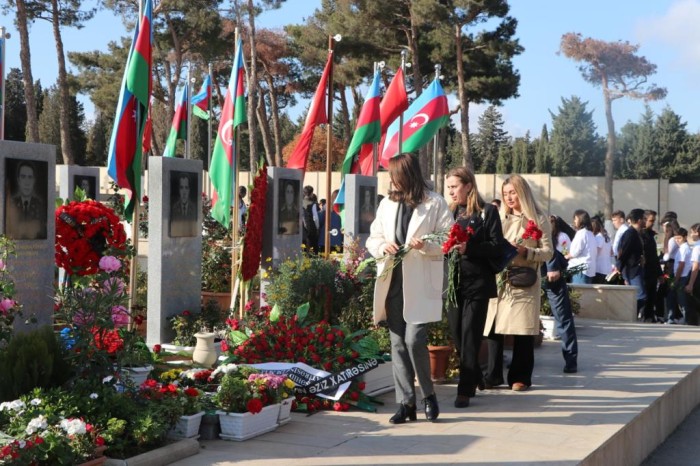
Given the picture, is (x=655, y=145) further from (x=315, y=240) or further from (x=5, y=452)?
(x=5, y=452)

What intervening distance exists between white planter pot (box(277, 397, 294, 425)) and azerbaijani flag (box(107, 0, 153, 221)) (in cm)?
405

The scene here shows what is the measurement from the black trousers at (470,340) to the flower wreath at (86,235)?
2585 millimetres

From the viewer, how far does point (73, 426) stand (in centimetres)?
491

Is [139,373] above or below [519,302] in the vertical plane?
below

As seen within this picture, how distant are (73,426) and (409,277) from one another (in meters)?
2.44

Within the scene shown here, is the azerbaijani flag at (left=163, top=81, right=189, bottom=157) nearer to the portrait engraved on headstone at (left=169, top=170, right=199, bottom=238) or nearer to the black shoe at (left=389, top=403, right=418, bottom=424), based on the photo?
the portrait engraved on headstone at (left=169, top=170, right=199, bottom=238)

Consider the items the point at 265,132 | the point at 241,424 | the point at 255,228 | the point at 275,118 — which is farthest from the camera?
the point at 275,118

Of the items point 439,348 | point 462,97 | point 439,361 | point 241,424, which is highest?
point 462,97

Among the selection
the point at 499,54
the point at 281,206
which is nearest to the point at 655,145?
the point at 499,54

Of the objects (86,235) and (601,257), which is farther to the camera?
(601,257)

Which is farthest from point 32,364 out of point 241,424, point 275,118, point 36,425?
point 275,118

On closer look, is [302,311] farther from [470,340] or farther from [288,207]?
[288,207]

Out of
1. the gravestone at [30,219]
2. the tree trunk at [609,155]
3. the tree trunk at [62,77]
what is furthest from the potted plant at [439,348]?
the tree trunk at [609,155]

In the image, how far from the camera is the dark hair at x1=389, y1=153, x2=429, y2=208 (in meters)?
6.50
